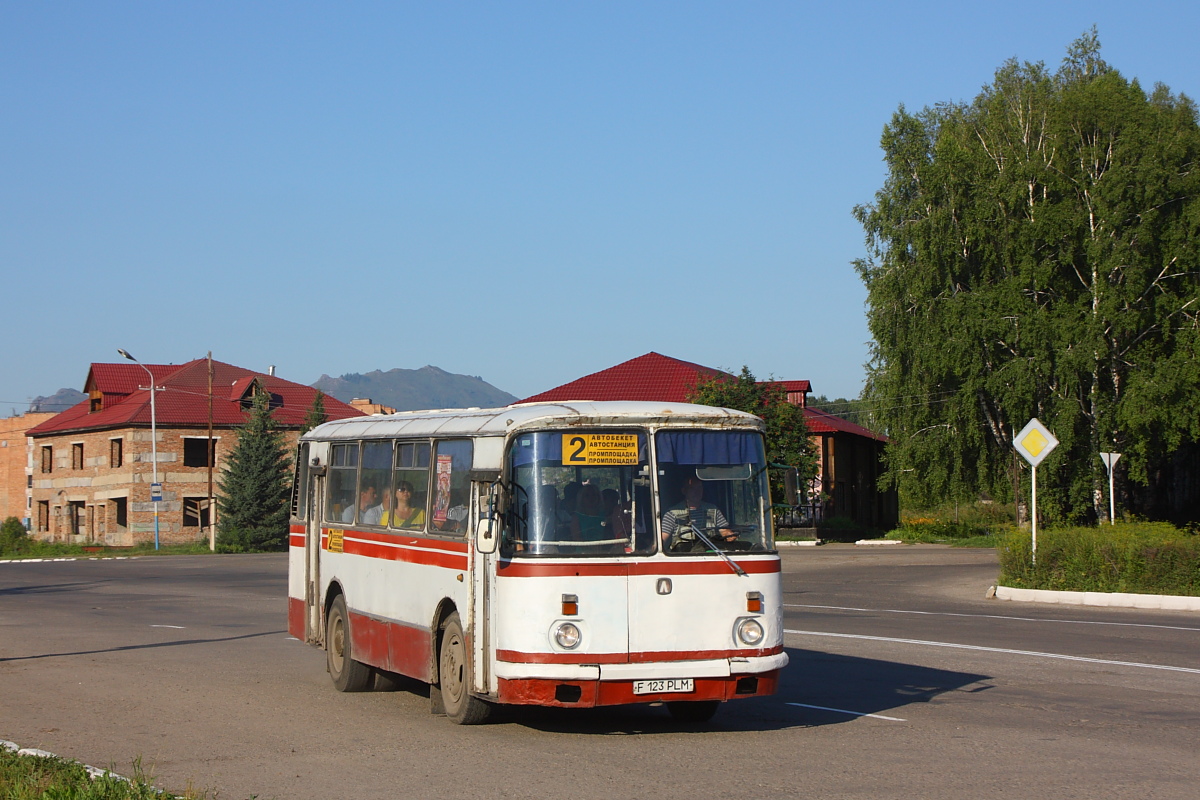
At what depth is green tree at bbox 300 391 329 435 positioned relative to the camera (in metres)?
70.3

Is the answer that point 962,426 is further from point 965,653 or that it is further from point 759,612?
point 759,612

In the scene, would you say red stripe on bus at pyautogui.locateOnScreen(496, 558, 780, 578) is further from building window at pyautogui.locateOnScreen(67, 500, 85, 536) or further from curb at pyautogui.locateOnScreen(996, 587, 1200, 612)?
building window at pyautogui.locateOnScreen(67, 500, 85, 536)

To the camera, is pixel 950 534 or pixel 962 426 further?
pixel 950 534

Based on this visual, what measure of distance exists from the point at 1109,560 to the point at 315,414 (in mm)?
53015

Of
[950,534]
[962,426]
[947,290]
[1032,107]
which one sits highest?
[1032,107]

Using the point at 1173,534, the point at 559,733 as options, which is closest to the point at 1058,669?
the point at 559,733

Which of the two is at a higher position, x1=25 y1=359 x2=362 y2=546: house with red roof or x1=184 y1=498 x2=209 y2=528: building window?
x1=25 y1=359 x2=362 y2=546: house with red roof

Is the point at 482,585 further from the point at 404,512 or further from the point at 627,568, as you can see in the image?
the point at 404,512

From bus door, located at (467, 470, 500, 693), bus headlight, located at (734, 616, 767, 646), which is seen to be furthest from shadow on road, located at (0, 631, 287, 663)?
bus headlight, located at (734, 616, 767, 646)

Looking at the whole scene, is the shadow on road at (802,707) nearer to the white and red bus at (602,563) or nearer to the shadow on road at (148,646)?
the white and red bus at (602,563)

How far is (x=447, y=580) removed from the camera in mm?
10359

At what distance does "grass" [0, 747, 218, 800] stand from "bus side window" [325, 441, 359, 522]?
5067 millimetres

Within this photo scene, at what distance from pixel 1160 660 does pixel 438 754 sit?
9.33 m

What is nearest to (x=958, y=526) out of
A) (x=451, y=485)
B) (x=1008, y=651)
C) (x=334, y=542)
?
(x=1008, y=651)
